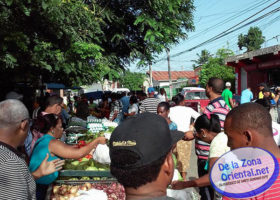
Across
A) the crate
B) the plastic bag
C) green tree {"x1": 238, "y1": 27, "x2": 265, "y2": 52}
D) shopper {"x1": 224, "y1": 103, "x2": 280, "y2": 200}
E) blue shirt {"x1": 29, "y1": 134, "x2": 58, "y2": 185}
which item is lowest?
the crate

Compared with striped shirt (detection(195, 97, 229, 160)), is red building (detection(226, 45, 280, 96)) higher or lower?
higher

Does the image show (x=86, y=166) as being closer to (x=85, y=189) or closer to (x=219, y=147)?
(x=85, y=189)

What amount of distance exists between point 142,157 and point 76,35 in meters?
7.15

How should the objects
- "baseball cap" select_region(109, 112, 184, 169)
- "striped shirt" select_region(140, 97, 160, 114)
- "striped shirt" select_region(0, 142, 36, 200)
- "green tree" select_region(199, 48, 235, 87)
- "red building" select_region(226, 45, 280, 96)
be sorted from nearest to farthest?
"baseball cap" select_region(109, 112, 184, 169)
"striped shirt" select_region(0, 142, 36, 200)
"striped shirt" select_region(140, 97, 160, 114)
"red building" select_region(226, 45, 280, 96)
"green tree" select_region(199, 48, 235, 87)

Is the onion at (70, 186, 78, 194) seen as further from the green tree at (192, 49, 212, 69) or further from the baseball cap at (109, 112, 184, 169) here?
the green tree at (192, 49, 212, 69)

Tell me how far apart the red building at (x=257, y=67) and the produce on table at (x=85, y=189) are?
732 inches

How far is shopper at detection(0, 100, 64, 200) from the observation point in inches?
90.9

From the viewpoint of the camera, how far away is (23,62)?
644cm

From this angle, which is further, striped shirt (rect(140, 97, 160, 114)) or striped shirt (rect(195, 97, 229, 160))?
striped shirt (rect(140, 97, 160, 114))

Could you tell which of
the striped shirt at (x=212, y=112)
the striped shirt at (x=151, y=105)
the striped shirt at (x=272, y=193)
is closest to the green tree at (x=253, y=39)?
the striped shirt at (x=151, y=105)

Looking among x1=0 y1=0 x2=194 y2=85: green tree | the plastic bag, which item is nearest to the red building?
x1=0 y1=0 x2=194 y2=85: green tree

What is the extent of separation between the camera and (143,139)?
1.48m

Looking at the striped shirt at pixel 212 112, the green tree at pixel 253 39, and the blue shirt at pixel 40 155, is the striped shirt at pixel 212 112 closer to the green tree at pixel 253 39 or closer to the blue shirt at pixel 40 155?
the blue shirt at pixel 40 155

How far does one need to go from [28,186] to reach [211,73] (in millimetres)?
33588
